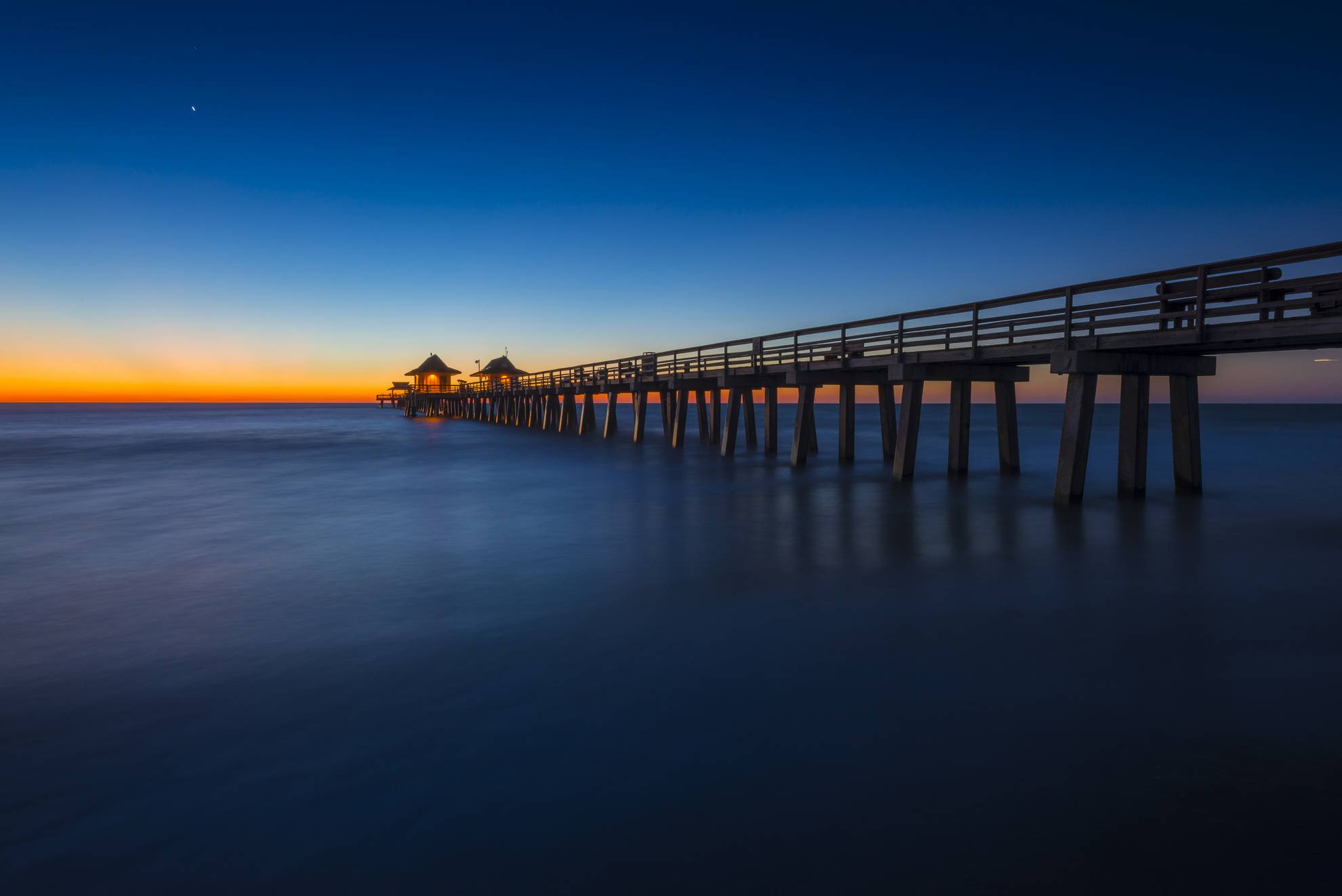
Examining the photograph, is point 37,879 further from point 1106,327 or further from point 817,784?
point 1106,327

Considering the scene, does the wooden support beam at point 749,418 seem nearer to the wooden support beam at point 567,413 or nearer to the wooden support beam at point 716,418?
the wooden support beam at point 716,418

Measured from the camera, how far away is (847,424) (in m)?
20.6

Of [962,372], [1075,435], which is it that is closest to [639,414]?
[962,372]

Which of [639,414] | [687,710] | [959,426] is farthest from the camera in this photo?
[639,414]

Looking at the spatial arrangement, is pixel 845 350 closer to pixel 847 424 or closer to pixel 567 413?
pixel 847 424

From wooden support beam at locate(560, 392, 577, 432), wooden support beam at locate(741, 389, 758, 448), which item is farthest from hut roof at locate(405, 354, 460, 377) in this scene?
wooden support beam at locate(741, 389, 758, 448)

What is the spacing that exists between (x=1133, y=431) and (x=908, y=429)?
14.3 ft

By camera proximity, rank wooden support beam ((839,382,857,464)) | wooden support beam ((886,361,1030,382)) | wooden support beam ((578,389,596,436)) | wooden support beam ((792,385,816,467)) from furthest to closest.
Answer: wooden support beam ((578,389,596,436))
wooden support beam ((839,382,857,464))
wooden support beam ((792,385,816,467))
wooden support beam ((886,361,1030,382))

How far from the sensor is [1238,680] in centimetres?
498

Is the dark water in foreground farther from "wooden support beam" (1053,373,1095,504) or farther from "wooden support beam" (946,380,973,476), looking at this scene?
"wooden support beam" (946,380,973,476)

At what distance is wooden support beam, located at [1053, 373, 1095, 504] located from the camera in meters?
11.4

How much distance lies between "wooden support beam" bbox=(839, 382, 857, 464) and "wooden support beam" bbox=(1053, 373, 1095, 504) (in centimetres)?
764

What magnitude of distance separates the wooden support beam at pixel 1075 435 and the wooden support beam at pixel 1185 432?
116 centimetres

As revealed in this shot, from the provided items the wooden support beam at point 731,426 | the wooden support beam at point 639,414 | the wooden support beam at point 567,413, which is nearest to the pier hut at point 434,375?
the wooden support beam at point 567,413
